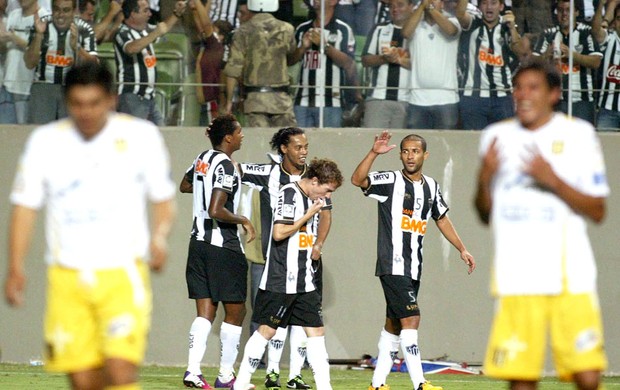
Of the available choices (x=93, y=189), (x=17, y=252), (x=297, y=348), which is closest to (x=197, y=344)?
(x=297, y=348)

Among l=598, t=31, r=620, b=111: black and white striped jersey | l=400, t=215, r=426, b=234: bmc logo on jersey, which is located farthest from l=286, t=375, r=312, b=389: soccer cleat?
l=598, t=31, r=620, b=111: black and white striped jersey

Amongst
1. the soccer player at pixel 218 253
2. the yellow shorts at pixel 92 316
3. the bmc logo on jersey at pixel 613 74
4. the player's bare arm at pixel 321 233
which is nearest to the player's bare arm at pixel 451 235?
the player's bare arm at pixel 321 233

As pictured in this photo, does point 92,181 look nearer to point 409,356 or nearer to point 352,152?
point 409,356

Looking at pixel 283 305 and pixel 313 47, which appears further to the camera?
pixel 313 47

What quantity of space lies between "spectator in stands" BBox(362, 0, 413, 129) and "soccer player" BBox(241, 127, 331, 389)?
6.67ft

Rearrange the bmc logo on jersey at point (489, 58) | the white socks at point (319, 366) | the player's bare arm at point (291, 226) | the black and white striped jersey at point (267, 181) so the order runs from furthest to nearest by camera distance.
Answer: the bmc logo on jersey at point (489, 58) < the black and white striped jersey at point (267, 181) < the player's bare arm at point (291, 226) < the white socks at point (319, 366)

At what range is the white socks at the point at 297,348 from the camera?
9.89 meters

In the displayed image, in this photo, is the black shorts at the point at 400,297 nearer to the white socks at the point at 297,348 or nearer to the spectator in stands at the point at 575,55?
the white socks at the point at 297,348

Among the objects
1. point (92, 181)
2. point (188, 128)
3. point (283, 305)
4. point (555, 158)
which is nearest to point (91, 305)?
point (92, 181)

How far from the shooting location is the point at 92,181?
5.40 m

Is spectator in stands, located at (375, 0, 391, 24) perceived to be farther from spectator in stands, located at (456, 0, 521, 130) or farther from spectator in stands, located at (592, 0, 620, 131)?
spectator in stands, located at (592, 0, 620, 131)

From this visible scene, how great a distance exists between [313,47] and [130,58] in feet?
6.31

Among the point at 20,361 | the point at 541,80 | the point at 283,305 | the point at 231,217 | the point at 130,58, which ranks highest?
the point at 130,58

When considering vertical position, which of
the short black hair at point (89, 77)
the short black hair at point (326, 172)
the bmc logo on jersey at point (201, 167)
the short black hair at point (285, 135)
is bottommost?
the short black hair at point (326, 172)
